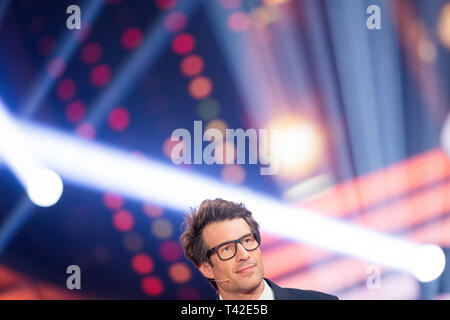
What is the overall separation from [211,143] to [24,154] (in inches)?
39.3

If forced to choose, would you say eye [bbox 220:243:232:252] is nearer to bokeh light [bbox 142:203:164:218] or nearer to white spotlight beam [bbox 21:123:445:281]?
white spotlight beam [bbox 21:123:445:281]

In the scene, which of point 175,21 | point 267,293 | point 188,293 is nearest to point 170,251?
point 188,293

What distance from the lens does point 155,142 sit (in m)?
3.09

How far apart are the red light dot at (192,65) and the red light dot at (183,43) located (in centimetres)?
4

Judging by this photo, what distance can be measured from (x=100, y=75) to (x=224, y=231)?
3.57 ft

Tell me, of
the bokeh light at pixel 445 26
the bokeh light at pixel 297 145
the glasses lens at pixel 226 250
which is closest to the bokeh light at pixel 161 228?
the glasses lens at pixel 226 250

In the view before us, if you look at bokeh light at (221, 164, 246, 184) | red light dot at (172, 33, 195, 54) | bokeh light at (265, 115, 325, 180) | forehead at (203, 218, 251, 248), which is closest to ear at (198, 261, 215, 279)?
forehead at (203, 218, 251, 248)

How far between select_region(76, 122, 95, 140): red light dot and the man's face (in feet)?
2.76

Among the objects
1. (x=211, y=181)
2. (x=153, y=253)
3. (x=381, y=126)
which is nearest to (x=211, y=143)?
(x=211, y=181)

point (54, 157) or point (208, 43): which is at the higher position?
point (208, 43)

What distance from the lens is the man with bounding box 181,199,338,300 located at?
2.73 m

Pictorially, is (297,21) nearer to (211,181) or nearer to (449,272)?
(211,181)

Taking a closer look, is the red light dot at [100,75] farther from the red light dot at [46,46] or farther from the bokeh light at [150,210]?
the bokeh light at [150,210]
